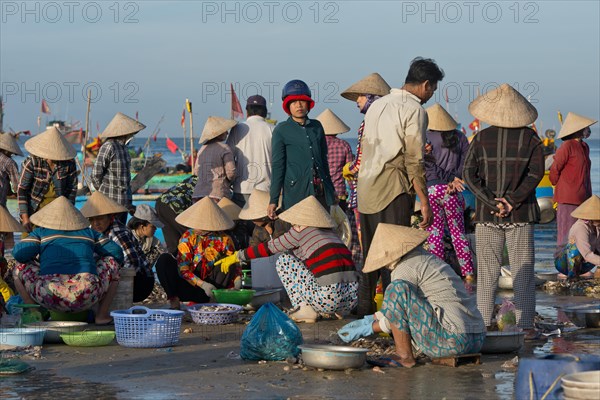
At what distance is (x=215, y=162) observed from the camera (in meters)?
10.4

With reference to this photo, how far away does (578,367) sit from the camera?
4.65 metres

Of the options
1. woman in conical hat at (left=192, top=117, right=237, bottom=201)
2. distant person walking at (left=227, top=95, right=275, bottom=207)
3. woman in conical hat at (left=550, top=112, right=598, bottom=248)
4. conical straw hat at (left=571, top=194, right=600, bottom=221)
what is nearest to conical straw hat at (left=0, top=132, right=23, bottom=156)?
woman in conical hat at (left=192, top=117, right=237, bottom=201)

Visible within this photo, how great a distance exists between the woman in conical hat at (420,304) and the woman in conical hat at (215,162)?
4.18 meters

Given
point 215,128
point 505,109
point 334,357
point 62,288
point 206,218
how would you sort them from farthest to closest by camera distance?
point 215,128, point 206,218, point 62,288, point 505,109, point 334,357

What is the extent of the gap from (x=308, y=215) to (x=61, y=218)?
1.81 metres

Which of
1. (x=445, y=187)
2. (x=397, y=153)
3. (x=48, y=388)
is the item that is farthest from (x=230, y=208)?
(x=48, y=388)

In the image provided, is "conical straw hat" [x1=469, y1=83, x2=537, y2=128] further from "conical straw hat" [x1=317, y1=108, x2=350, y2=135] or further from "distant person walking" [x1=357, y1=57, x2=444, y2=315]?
"conical straw hat" [x1=317, y1=108, x2=350, y2=135]

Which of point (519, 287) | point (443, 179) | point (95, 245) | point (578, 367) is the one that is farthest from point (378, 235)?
point (443, 179)

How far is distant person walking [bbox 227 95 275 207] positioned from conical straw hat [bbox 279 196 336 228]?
2.20m

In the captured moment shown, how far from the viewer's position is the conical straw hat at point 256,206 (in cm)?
989

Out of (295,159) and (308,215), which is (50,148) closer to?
(295,159)

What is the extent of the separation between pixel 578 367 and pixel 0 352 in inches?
137

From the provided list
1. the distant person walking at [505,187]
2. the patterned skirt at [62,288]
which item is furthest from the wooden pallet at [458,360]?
the patterned skirt at [62,288]

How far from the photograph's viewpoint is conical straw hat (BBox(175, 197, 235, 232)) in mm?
8977
